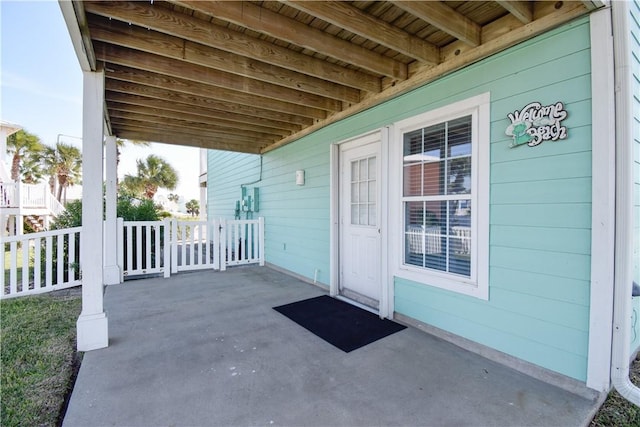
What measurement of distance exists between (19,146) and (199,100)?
13.3 m

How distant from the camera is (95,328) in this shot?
2.46m

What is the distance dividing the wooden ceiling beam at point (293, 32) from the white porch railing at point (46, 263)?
3.85m

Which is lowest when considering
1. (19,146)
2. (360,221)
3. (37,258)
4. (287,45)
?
(37,258)

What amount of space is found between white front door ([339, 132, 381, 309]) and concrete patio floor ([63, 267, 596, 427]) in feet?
3.01

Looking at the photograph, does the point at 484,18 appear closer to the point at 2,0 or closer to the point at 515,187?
the point at 515,187

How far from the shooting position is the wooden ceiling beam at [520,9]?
1.88 meters

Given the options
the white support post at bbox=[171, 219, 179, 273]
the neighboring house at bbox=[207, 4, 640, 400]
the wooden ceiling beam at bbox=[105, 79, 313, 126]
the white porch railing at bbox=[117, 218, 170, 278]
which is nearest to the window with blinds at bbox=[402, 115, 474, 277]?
the neighboring house at bbox=[207, 4, 640, 400]

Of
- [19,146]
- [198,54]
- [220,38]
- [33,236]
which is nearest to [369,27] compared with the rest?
[220,38]

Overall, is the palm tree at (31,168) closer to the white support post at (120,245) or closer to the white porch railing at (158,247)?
the white porch railing at (158,247)

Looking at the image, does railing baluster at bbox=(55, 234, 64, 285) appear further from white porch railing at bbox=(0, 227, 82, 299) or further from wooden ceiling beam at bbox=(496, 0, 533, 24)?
wooden ceiling beam at bbox=(496, 0, 533, 24)

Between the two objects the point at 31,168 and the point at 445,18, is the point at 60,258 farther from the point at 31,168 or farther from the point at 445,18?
the point at 31,168

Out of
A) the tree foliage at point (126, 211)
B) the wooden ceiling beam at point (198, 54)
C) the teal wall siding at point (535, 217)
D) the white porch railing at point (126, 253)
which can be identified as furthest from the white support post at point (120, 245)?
the teal wall siding at point (535, 217)

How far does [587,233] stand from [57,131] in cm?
1633

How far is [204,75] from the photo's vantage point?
3033 mm
